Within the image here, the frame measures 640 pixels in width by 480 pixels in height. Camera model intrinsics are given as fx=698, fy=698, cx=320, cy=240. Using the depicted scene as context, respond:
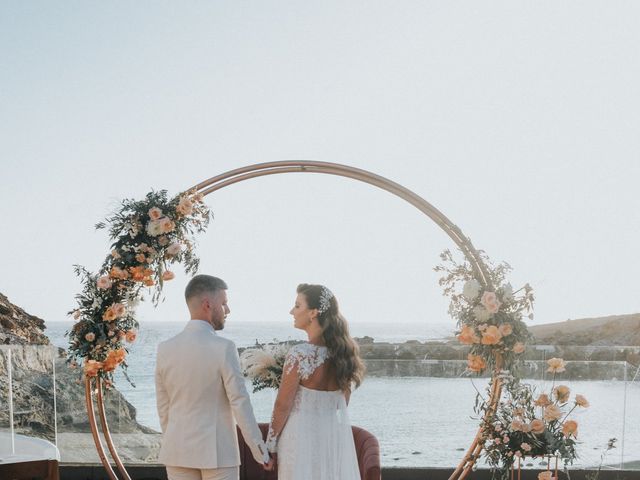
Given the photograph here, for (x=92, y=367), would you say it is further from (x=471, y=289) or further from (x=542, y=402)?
(x=542, y=402)

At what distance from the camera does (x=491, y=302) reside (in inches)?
192

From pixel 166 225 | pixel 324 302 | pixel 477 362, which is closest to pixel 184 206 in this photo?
pixel 166 225

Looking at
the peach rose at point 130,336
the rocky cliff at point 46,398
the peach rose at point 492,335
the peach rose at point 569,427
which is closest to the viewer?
the peach rose at point 569,427

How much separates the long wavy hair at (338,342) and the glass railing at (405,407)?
2.48 m

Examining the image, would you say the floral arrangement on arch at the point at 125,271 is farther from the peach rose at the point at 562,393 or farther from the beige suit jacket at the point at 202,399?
the peach rose at the point at 562,393

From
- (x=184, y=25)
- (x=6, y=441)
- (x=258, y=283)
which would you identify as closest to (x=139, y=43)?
(x=184, y=25)

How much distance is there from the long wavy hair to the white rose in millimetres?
1214

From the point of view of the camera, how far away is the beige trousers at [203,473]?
3824 millimetres

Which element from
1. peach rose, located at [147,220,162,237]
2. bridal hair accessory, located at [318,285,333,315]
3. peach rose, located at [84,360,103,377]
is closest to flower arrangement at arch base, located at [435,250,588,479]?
bridal hair accessory, located at [318,285,333,315]

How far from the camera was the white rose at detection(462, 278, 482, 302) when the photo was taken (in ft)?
16.3

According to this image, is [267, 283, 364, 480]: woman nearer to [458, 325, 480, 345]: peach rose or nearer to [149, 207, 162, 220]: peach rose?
[458, 325, 480, 345]: peach rose

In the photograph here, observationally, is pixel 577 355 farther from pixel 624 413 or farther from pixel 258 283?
pixel 258 283

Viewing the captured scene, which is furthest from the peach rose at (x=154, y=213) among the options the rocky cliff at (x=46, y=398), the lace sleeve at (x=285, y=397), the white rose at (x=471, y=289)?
the white rose at (x=471, y=289)

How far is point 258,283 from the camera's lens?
41.8 m
